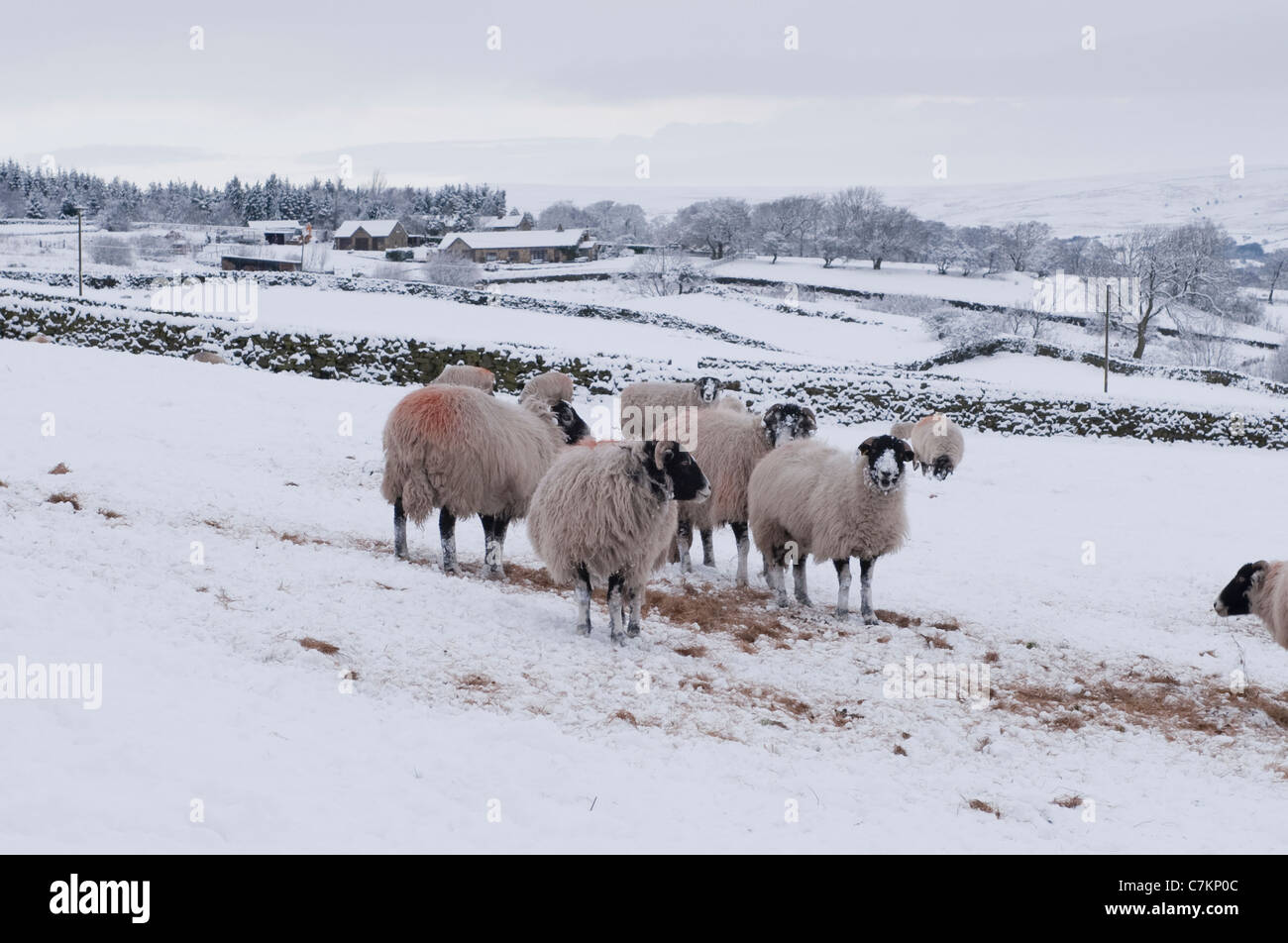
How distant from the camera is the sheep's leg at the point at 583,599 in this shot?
9211mm

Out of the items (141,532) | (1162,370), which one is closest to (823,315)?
(1162,370)

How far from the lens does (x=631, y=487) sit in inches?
364

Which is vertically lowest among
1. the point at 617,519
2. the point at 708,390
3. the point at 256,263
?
the point at 617,519

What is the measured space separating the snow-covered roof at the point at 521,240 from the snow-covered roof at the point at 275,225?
917 inches

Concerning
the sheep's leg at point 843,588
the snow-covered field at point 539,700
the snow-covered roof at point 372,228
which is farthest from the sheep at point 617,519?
the snow-covered roof at point 372,228

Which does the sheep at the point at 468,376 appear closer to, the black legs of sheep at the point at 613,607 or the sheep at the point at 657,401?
the sheep at the point at 657,401

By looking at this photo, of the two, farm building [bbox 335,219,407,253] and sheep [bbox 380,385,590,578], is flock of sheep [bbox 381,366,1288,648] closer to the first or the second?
sheep [bbox 380,385,590,578]

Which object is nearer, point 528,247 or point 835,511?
point 835,511

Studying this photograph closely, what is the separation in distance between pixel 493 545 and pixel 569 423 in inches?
83.7

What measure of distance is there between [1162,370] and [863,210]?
7782 centimetres

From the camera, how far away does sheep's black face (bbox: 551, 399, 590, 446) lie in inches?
488

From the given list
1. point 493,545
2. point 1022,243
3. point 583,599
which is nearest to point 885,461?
point 583,599

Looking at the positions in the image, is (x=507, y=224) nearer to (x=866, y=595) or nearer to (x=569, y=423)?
(x=569, y=423)

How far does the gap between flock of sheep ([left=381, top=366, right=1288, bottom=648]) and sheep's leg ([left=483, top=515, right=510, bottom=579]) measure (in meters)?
0.02
